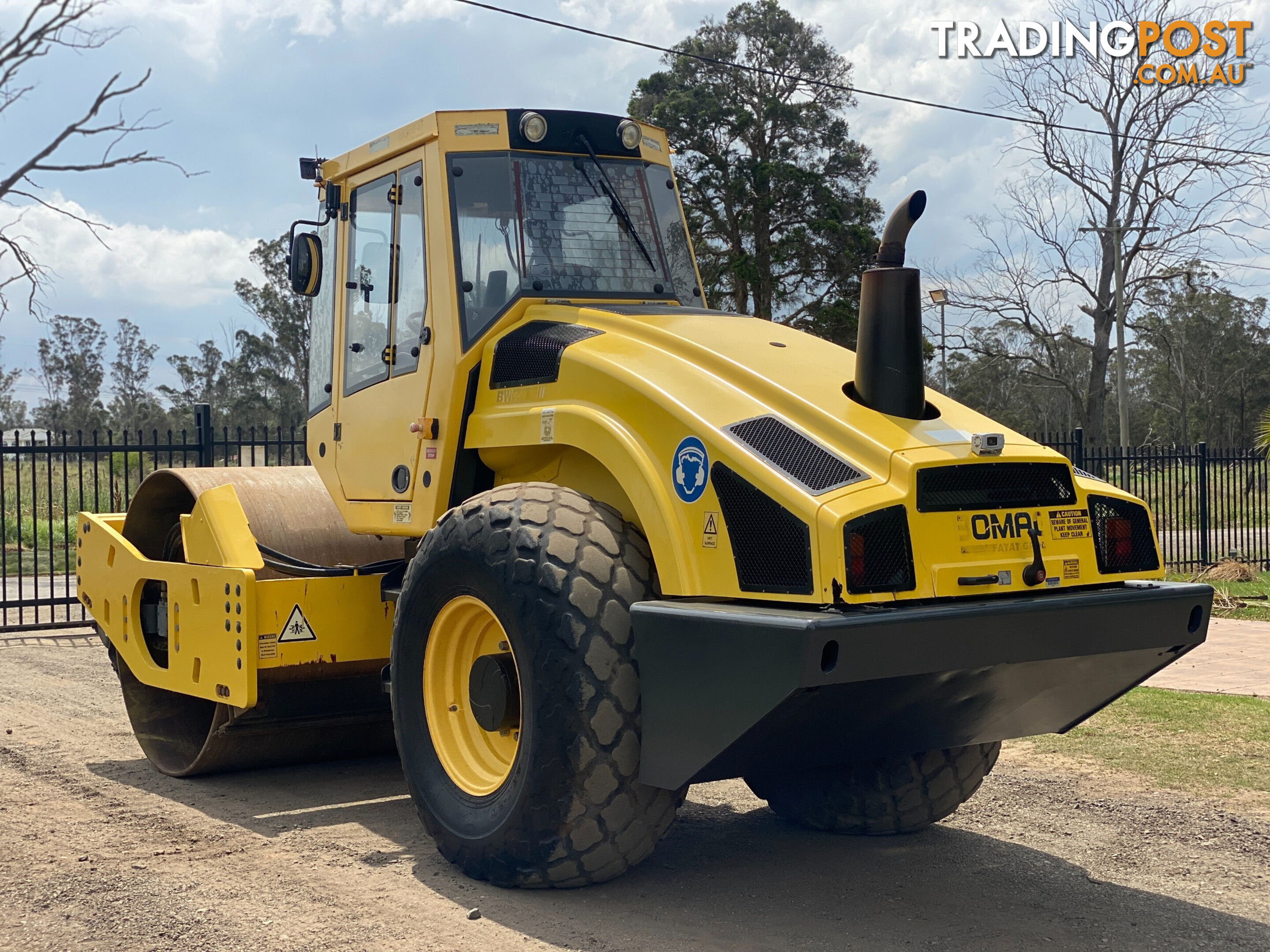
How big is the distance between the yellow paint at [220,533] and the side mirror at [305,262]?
109 centimetres

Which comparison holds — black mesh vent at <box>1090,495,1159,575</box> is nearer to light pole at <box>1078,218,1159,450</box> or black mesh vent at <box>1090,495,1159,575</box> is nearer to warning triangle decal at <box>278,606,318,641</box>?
warning triangle decal at <box>278,606,318,641</box>

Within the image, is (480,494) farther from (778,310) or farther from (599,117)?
(778,310)

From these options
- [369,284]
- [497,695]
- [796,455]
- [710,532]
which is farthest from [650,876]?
[369,284]

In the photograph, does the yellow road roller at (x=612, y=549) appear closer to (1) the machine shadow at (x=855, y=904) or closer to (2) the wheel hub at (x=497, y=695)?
(2) the wheel hub at (x=497, y=695)

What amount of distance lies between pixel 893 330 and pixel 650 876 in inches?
89.3

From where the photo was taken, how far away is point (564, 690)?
4.24 m

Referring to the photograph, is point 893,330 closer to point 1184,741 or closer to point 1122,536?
point 1122,536

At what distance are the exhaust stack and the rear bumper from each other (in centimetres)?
77

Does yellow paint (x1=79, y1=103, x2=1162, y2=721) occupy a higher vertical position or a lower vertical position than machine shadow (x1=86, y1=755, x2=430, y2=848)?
higher

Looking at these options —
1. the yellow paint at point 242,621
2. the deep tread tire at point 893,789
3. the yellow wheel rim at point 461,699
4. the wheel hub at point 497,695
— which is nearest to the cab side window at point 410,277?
the yellow paint at point 242,621

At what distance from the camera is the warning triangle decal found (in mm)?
5754

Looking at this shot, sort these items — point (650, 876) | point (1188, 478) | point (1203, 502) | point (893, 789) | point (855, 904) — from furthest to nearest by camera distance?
point (1188, 478)
point (1203, 502)
point (893, 789)
point (650, 876)
point (855, 904)

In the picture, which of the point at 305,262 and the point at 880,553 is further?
the point at 305,262

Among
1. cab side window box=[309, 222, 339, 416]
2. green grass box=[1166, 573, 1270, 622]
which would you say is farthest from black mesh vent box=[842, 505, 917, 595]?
green grass box=[1166, 573, 1270, 622]
